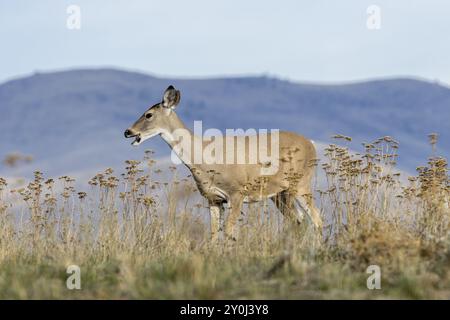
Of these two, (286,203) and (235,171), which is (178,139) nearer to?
(235,171)

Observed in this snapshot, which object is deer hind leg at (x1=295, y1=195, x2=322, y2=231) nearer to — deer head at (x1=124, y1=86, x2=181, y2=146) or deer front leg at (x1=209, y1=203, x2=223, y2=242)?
deer front leg at (x1=209, y1=203, x2=223, y2=242)

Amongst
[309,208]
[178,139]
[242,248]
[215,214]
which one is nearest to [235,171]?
[215,214]

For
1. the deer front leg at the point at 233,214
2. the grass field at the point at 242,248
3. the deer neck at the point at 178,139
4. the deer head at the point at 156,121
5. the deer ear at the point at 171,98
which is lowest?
the grass field at the point at 242,248

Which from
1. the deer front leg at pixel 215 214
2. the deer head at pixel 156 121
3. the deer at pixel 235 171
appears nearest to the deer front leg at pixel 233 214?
the deer at pixel 235 171

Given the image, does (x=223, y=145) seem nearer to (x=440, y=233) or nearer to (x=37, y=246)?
(x=37, y=246)

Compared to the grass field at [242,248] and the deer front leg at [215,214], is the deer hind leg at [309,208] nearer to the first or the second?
the grass field at [242,248]

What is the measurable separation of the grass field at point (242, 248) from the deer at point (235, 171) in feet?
2.56

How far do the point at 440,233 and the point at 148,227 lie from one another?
149 inches

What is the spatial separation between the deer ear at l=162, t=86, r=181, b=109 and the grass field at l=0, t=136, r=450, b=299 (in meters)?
1.81

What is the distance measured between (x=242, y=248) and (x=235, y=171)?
3.58 meters

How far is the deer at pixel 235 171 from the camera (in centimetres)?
1512

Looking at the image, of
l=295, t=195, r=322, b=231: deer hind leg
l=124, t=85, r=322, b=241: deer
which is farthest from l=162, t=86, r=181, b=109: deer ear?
l=295, t=195, r=322, b=231: deer hind leg

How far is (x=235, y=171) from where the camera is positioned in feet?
50.5
